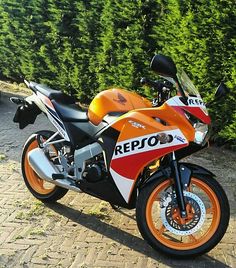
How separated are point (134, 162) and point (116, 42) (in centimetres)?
402

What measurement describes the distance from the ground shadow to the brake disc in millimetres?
228

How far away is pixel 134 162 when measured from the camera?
383 centimetres

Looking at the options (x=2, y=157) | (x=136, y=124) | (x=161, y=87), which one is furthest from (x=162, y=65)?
(x=2, y=157)

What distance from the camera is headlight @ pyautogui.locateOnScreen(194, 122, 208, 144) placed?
3.63 meters

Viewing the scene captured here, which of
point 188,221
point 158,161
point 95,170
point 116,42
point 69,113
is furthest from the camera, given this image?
point 116,42

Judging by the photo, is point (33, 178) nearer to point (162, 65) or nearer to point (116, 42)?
point (162, 65)

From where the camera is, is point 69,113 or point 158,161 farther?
point 69,113

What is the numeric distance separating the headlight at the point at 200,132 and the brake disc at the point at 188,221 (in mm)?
438

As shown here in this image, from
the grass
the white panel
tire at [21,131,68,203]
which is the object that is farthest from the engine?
the grass

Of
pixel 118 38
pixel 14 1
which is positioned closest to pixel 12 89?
pixel 14 1

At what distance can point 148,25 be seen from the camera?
23.0 feet

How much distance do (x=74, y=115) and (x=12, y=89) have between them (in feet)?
20.6

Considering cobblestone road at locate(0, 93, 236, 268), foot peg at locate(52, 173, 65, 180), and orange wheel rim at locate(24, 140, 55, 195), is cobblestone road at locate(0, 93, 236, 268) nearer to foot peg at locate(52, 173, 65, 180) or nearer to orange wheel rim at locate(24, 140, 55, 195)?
orange wheel rim at locate(24, 140, 55, 195)

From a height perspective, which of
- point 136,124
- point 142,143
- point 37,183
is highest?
point 136,124
